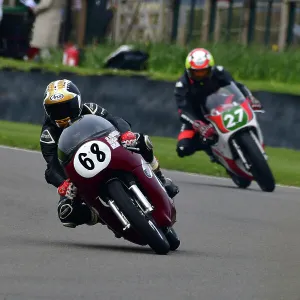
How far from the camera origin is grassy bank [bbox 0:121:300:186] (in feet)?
58.7

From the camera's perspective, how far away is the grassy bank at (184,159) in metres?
17.9

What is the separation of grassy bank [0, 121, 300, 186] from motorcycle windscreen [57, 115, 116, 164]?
744 centimetres

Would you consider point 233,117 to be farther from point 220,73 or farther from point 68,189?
point 68,189

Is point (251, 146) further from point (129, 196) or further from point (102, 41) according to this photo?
point (102, 41)

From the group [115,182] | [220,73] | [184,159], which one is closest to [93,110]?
[115,182]

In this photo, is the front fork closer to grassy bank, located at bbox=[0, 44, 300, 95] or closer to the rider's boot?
the rider's boot

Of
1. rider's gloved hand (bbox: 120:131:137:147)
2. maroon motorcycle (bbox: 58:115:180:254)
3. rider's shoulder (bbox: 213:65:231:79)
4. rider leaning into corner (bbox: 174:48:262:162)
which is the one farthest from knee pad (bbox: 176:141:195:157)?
rider's gloved hand (bbox: 120:131:137:147)

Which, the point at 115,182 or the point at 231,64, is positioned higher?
the point at 115,182

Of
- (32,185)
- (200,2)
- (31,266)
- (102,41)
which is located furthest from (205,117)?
(200,2)

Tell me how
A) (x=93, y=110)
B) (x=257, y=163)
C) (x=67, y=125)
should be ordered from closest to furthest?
(x=67, y=125)
(x=93, y=110)
(x=257, y=163)

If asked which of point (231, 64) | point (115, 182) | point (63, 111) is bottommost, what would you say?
point (231, 64)

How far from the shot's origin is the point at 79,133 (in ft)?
31.0

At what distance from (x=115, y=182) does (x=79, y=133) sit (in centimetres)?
47

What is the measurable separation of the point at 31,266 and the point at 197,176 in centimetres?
896
